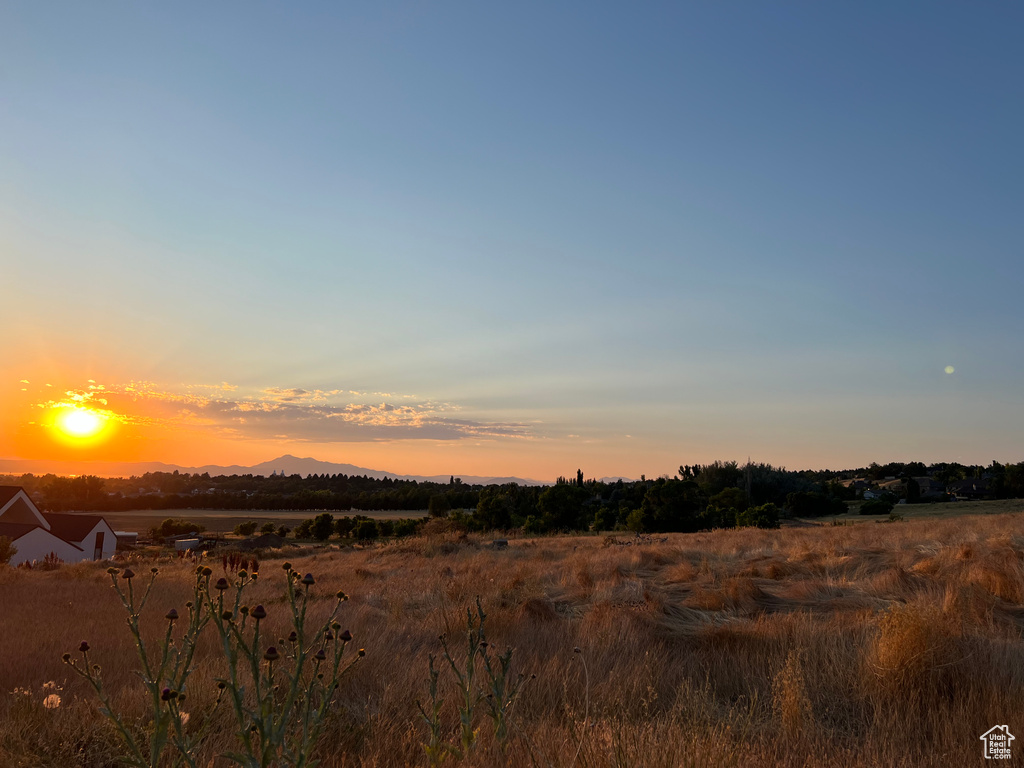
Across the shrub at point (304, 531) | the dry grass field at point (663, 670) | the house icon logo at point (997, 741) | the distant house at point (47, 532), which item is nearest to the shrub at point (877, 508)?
the dry grass field at point (663, 670)

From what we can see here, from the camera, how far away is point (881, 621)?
5980 mm

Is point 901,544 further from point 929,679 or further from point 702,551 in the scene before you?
point 929,679

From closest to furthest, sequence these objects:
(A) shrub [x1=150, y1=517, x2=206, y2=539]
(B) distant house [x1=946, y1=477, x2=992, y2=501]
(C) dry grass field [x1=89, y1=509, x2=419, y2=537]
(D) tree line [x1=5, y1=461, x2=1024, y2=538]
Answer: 1. (D) tree line [x1=5, y1=461, x2=1024, y2=538]
2. (A) shrub [x1=150, y1=517, x2=206, y2=539]
3. (B) distant house [x1=946, y1=477, x2=992, y2=501]
4. (C) dry grass field [x1=89, y1=509, x2=419, y2=537]

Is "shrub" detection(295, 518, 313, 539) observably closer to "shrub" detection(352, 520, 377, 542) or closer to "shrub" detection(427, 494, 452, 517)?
"shrub" detection(352, 520, 377, 542)

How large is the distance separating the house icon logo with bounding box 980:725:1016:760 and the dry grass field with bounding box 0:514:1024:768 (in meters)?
0.11

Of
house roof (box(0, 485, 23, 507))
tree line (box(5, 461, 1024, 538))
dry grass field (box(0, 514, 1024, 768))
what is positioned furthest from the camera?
tree line (box(5, 461, 1024, 538))

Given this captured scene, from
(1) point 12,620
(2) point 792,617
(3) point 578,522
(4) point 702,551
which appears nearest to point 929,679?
(2) point 792,617

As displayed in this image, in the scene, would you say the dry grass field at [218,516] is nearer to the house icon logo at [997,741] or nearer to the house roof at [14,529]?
the house roof at [14,529]

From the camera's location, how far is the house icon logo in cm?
379

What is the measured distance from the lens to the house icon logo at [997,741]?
12.5 feet

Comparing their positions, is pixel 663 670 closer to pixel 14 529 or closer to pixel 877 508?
pixel 14 529

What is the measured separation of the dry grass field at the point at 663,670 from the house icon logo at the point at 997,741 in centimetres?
11

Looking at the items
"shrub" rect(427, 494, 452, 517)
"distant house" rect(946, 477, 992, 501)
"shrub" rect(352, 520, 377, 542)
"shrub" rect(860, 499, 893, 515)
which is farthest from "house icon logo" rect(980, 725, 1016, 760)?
"distant house" rect(946, 477, 992, 501)

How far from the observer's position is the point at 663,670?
225 inches
